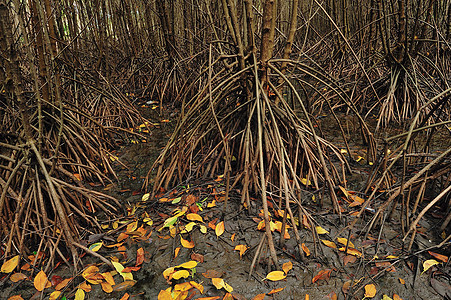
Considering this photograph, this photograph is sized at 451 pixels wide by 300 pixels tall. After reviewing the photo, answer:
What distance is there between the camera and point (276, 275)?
6.48ft

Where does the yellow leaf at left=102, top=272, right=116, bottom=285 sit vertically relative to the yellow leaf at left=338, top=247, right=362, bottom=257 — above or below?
below

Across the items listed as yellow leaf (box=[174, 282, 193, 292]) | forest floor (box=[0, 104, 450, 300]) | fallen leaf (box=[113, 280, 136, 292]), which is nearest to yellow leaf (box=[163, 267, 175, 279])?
forest floor (box=[0, 104, 450, 300])

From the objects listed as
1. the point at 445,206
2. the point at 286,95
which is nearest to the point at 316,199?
the point at 445,206

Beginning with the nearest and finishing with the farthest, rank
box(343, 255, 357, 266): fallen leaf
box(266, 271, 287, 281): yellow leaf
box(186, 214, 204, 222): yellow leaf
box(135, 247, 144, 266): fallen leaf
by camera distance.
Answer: box(266, 271, 287, 281): yellow leaf, box(343, 255, 357, 266): fallen leaf, box(135, 247, 144, 266): fallen leaf, box(186, 214, 204, 222): yellow leaf

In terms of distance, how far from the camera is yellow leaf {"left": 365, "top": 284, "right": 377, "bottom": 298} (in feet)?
5.99

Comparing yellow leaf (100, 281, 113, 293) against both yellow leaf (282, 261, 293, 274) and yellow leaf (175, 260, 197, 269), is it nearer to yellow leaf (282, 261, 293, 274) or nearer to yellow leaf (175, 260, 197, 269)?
yellow leaf (175, 260, 197, 269)

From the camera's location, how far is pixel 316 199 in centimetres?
276

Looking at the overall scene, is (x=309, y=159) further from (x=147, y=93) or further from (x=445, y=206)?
(x=147, y=93)

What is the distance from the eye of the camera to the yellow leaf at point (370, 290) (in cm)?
183

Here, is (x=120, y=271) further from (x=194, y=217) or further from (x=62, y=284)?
(x=194, y=217)

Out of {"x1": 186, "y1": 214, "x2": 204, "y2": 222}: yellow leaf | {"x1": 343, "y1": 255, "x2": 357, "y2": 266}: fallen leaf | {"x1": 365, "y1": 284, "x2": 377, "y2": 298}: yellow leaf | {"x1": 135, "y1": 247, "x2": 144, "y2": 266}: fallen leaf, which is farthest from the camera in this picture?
{"x1": 186, "y1": 214, "x2": 204, "y2": 222}: yellow leaf

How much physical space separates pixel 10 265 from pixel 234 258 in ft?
5.25

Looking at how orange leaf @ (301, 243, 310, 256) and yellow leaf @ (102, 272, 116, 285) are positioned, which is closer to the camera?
yellow leaf @ (102, 272, 116, 285)

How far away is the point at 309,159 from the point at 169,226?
141cm
